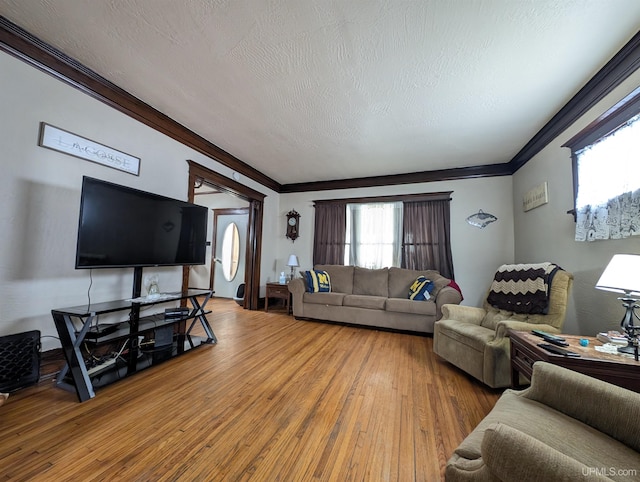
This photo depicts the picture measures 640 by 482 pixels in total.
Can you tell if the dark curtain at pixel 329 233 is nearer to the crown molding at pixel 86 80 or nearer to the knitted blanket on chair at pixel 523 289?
the crown molding at pixel 86 80

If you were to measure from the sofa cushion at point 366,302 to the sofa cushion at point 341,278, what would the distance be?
1.61 feet

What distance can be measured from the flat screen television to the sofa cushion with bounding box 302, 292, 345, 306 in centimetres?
187

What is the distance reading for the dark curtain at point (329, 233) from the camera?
496 centimetres

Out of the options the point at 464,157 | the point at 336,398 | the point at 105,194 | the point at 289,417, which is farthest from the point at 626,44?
the point at 105,194

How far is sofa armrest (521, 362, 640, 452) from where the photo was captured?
2.90 ft

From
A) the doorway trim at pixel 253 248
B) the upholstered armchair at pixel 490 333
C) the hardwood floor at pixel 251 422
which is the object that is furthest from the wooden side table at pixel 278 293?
the upholstered armchair at pixel 490 333

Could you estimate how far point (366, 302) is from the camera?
Result: 3.84 metres

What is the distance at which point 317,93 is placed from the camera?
2.37 metres

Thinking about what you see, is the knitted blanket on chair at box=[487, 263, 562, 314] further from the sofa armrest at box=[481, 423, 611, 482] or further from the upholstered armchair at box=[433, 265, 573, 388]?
the sofa armrest at box=[481, 423, 611, 482]

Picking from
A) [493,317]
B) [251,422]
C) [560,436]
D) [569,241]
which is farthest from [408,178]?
[251,422]

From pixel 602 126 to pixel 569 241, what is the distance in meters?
1.09

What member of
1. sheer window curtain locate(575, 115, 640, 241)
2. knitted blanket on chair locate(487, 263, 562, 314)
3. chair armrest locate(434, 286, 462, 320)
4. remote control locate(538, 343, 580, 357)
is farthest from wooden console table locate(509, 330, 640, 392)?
chair armrest locate(434, 286, 462, 320)

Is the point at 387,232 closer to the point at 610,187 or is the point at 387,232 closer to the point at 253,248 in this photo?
the point at 253,248

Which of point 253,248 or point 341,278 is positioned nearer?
point 341,278
